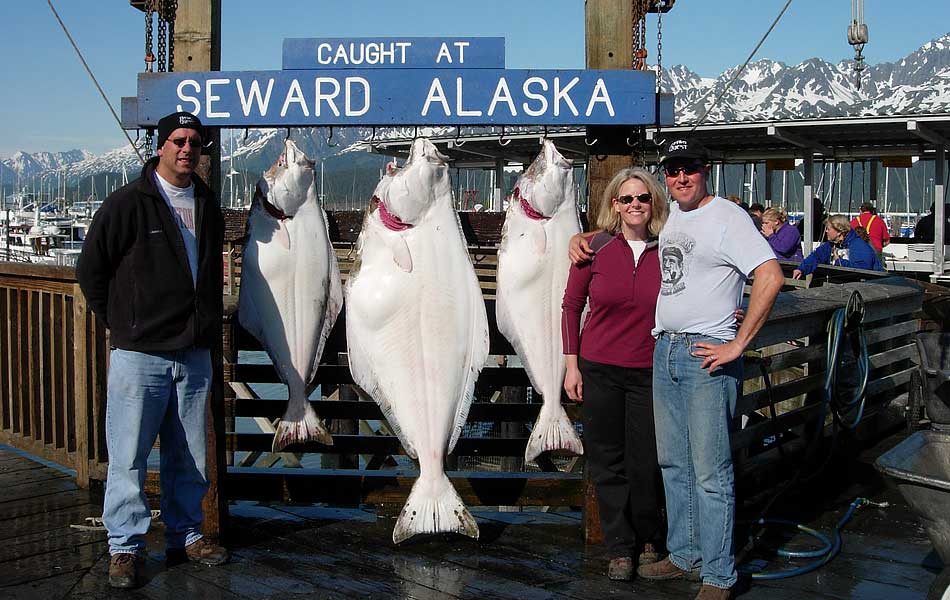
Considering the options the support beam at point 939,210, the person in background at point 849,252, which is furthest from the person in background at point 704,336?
the support beam at point 939,210

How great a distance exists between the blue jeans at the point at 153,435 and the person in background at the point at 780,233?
32.0 ft

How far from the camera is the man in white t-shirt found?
3232 millimetres

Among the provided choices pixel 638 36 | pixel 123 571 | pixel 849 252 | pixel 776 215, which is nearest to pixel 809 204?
pixel 776 215

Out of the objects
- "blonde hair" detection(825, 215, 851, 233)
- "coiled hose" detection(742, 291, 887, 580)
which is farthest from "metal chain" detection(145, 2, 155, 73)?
"blonde hair" detection(825, 215, 851, 233)

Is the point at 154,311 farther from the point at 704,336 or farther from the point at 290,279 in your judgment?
the point at 704,336

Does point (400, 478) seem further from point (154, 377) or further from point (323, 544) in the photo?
point (154, 377)

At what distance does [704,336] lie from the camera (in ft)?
10.9

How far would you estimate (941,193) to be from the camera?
1742 centimetres

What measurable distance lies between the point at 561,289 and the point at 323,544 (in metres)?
1.56

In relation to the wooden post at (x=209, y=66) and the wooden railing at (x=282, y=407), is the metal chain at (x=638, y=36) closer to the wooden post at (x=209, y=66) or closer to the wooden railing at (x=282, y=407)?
the wooden railing at (x=282, y=407)

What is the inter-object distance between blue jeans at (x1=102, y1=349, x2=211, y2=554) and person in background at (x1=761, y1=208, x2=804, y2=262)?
9.76m

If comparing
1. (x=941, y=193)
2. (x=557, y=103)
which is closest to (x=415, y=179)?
(x=557, y=103)

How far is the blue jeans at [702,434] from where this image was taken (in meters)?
3.35

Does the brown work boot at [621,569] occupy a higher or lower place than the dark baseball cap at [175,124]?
lower
